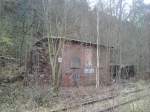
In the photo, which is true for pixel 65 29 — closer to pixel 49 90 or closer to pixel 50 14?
pixel 50 14

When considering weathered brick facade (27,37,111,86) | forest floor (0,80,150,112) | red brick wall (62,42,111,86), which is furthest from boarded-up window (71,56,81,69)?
forest floor (0,80,150,112)

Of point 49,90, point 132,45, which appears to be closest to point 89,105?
point 49,90

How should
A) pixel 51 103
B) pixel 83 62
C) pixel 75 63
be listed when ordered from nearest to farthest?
pixel 51 103 < pixel 75 63 < pixel 83 62

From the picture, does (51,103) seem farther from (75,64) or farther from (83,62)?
(83,62)

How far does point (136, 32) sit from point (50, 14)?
15.9 m

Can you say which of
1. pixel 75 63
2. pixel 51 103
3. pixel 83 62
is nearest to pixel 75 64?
pixel 75 63

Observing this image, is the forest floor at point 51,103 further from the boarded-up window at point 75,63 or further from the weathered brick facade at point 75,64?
the boarded-up window at point 75,63

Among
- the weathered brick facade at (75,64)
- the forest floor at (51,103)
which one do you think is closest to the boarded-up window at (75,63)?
the weathered brick facade at (75,64)

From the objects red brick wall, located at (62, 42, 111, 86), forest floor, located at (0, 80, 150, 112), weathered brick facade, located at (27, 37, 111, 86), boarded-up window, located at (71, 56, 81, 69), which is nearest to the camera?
forest floor, located at (0, 80, 150, 112)

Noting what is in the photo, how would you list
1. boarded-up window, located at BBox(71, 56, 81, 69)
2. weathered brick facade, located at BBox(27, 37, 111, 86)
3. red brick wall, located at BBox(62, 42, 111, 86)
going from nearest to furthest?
weathered brick facade, located at BBox(27, 37, 111, 86) < red brick wall, located at BBox(62, 42, 111, 86) < boarded-up window, located at BBox(71, 56, 81, 69)

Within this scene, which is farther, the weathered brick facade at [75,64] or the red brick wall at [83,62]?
the red brick wall at [83,62]

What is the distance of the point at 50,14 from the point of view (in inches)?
534

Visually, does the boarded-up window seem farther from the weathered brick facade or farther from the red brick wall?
the red brick wall

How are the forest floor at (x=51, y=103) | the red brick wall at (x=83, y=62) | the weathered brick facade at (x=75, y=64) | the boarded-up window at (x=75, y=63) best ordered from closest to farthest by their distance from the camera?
1. the forest floor at (x=51, y=103)
2. the weathered brick facade at (x=75, y=64)
3. the red brick wall at (x=83, y=62)
4. the boarded-up window at (x=75, y=63)
